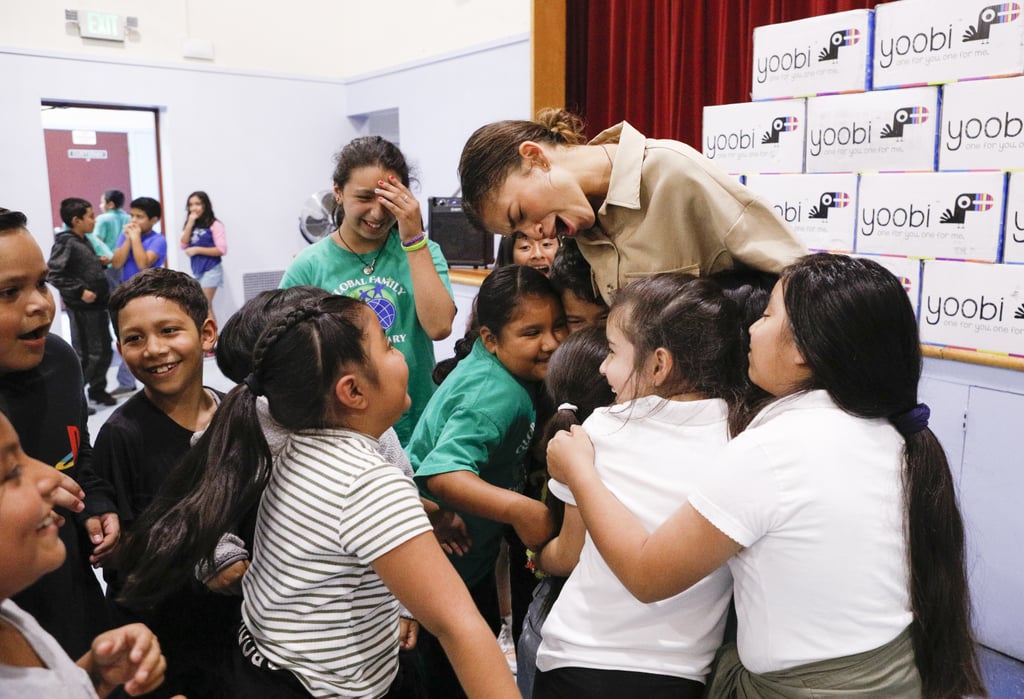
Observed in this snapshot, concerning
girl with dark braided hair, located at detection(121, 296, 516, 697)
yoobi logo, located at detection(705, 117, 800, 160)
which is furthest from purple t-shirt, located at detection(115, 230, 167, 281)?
girl with dark braided hair, located at detection(121, 296, 516, 697)

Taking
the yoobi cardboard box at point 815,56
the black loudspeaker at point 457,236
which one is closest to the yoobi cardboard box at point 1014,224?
the yoobi cardboard box at point 815,56

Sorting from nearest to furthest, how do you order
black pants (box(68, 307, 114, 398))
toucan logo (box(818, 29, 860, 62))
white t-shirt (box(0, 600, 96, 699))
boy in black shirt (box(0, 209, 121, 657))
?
white t-shirt (box(0, 600, 96, 699))
boy in black shirt (box(0, 209, 121, 657))
toucan logo (box(818, 29, 860, 62))
black pants (box(68, 307, 114, 398))

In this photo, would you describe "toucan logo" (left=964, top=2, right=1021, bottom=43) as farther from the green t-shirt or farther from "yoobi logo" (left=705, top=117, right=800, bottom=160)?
the green t-shirt

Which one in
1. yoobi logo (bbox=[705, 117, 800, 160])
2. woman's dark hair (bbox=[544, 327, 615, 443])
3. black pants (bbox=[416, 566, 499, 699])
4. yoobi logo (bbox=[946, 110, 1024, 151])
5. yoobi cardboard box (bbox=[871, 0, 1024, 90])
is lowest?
black pants (bbox=[416, 566, 499, 699])

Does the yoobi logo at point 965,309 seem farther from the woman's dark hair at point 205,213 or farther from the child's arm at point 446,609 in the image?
the woman's dark hair at point 205,213

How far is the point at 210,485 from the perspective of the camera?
3.77ft

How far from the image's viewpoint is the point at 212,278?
7.01m

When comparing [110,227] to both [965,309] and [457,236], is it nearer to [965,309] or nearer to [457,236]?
[457,236]

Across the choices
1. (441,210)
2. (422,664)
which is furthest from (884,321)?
(441,210)

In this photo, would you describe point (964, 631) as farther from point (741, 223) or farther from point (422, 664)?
point (422, 664)

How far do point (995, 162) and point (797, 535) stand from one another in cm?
182

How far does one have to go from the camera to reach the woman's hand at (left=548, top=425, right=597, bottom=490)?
1111 millimetres

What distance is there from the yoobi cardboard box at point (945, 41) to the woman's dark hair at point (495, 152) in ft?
4.78

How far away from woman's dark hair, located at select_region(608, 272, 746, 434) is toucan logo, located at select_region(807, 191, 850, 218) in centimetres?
168
